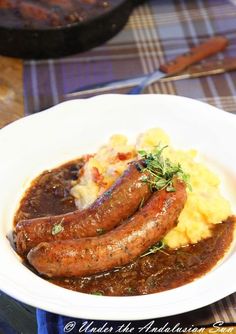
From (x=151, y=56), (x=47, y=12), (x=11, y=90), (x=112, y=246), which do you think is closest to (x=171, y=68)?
(x=151, y=56)

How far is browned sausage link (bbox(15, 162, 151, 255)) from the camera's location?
3114 mm

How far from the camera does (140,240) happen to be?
3.06m

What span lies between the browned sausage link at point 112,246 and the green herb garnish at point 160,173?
7 cm

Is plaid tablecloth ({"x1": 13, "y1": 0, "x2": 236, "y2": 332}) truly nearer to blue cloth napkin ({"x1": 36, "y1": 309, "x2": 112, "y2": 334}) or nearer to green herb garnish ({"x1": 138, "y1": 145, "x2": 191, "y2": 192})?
green herb garnish ({"x1": 138, "y1": 145, "x2": 191, "y2": 192})

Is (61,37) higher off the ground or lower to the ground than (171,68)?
higher

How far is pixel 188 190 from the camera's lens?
3.44 meters

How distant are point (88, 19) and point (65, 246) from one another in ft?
9.33

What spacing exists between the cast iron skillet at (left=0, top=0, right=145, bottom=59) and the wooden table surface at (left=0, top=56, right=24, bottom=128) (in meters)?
0.12

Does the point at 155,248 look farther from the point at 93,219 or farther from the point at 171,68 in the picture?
the point at 171,68

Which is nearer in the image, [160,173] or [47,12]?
[160,173]

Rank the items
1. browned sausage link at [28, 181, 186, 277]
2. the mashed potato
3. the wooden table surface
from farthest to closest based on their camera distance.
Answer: the wooden table surface, the mashed potato, browned sausage link at [28, 181, 186, 277]

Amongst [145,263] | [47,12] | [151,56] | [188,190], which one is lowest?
[145,263]

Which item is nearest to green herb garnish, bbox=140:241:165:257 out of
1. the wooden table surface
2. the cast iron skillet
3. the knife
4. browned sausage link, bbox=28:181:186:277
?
browned sausage link, bbox=28:181:186:277

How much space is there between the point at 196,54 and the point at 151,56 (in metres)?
0.45
